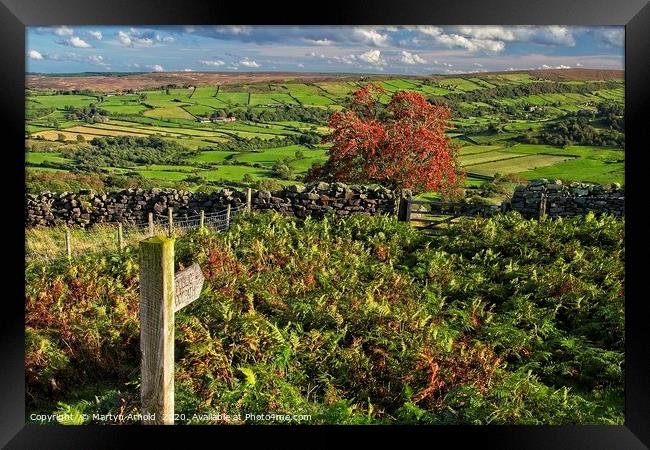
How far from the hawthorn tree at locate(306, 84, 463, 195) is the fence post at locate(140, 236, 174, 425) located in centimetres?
382

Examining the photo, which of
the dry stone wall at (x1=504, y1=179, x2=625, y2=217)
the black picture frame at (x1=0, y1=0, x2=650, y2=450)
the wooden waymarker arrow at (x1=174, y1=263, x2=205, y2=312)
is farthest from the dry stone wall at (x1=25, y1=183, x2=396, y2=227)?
the wooden waymarker arrow at (x1=174, y1=263, x2=205, y2=312)

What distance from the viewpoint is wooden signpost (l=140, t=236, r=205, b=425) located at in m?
4.56

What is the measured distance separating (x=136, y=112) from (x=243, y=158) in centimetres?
160

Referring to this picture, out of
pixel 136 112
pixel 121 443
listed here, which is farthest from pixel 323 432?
pixel 136 112

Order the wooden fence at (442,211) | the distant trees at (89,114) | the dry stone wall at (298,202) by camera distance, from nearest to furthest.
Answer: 1. the distant trees at (89,114)
2. the dry stone wall at (298,202)
3. the wooden fence at (442,211)

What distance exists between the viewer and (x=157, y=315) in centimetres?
462

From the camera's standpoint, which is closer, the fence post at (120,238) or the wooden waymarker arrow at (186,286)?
the wooden waymarker arrow at (186,286)

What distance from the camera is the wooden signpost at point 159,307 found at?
15.0 ft

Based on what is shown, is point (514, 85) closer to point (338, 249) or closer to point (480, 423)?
point (338, 249)

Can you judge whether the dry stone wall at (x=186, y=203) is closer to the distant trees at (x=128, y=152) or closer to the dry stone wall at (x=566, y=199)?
the distant trees at (x=128, y=152)

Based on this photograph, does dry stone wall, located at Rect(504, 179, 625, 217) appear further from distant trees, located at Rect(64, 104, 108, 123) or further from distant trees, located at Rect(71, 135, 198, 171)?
distant trees, located at Rect(64, 104, 108, 123)

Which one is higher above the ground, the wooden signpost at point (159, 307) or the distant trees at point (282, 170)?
the distant trees at point (282, 170)

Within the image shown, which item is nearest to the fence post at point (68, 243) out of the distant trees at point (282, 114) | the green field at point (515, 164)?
the distant trees at point (282, 114)
